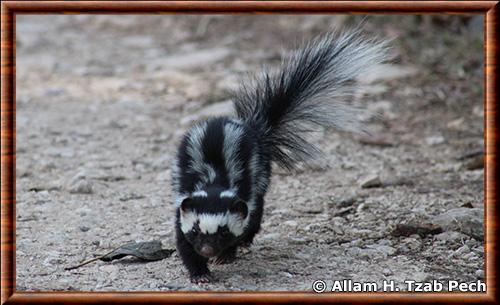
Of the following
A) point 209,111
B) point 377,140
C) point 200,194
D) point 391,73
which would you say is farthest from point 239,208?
point 391,73

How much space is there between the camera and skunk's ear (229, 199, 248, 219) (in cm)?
454

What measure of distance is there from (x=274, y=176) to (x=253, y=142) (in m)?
1.75

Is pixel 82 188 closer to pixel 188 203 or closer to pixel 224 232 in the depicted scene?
pixel 188 203

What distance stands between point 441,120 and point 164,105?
3079 millimetres

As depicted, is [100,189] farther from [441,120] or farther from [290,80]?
[441,120]

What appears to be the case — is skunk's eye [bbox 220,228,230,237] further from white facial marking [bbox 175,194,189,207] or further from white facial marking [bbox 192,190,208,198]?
white facial marking [bbox 175,194,189,207]

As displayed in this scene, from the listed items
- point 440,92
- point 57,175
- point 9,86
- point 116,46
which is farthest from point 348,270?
point 116,46

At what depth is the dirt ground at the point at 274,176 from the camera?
482cm

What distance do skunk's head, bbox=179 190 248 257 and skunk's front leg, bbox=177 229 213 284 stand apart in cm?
8

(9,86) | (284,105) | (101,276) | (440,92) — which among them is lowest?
(101,276)

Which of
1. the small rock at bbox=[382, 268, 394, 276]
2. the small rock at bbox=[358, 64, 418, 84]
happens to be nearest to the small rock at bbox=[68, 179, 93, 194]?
the small rock at bbox=[382, 268, 394, 276]

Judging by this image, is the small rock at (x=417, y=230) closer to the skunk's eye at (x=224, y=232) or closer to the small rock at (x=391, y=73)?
the skunk's eye at (x=224, y=232)

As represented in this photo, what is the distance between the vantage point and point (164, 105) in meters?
8.94

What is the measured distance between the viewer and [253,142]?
5.03 metres
